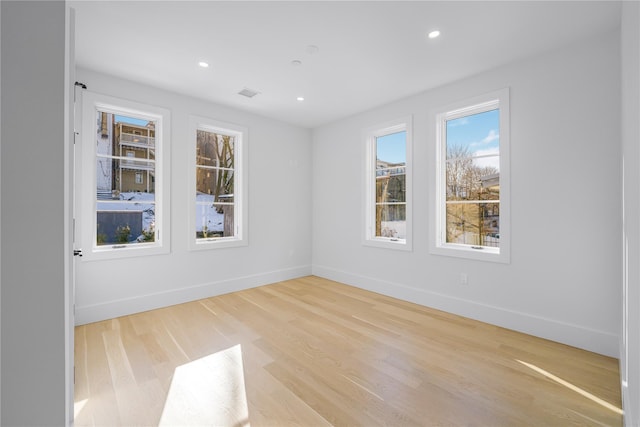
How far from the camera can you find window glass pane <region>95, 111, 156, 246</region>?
3.22 metres

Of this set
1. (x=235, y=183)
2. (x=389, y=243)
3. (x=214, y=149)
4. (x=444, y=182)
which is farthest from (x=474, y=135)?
(x=214, y=149)

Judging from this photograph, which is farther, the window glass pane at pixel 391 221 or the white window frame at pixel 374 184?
the window glass pane at pixel 391 221

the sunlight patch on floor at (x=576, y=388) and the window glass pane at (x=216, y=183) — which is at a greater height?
the window glass pane at (x=216, y=183)

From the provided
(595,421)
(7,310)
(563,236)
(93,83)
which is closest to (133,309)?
(93,83)

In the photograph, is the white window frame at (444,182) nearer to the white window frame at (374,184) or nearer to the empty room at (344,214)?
the empty room at (344,214)

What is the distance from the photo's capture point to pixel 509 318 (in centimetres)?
289

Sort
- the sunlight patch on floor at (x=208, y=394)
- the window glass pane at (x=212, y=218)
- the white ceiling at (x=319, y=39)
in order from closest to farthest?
the sunlight patch on floor at (x=208, y=394) → the white ceiling at (x=319, y=39) → the window glass pane at (x=212, y=218)

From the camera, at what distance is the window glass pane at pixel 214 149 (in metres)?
3.98

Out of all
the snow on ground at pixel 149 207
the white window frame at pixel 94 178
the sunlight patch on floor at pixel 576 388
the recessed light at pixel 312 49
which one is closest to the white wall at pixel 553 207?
the sunlight patch on floor at pixel 576 388

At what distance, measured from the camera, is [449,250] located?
11.1 feet

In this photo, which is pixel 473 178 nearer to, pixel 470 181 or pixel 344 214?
pixel 470 181

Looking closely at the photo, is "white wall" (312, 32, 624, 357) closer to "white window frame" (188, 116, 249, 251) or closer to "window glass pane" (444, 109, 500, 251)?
"window glass pane" (444, 109, 500, 251)

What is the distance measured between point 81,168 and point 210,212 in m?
1.54

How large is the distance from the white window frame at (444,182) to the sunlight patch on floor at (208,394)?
8.68 feet
